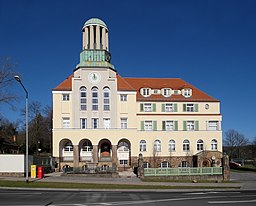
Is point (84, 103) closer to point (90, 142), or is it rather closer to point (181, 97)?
point (90, 142)

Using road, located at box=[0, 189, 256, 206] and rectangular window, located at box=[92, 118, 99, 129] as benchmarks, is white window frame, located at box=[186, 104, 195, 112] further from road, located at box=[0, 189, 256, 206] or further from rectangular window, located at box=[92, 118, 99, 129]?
road, located at box=[0, 189, 256, 206]

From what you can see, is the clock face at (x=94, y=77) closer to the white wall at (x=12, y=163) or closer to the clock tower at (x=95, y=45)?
the clock tower at (x=95, y=45)

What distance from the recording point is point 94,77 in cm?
5481

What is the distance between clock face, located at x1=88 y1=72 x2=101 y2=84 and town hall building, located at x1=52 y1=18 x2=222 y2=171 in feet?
0.51

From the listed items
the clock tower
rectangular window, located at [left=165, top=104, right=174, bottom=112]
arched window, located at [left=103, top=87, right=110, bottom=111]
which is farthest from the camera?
rectangular window, located at [left=165, top=104, right=174, bottom=112]

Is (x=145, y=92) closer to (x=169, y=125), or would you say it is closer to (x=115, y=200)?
(x=169, y=125)

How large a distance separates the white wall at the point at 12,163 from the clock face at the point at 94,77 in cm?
2107

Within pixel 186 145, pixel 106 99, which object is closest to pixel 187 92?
pixel 186 145

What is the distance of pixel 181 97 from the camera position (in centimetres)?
5847

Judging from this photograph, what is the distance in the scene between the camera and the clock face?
2153 inches

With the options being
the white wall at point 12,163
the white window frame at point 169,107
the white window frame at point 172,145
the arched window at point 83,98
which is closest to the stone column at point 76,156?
the arched window at point 83,98

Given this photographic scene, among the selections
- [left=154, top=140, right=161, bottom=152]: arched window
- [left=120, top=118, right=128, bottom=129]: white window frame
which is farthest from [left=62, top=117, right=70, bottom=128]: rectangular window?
[left=154, top=140, right=161, bottom=152]: arched window

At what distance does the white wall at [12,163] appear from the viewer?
36219 millimetres

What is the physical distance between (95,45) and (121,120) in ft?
42.7
